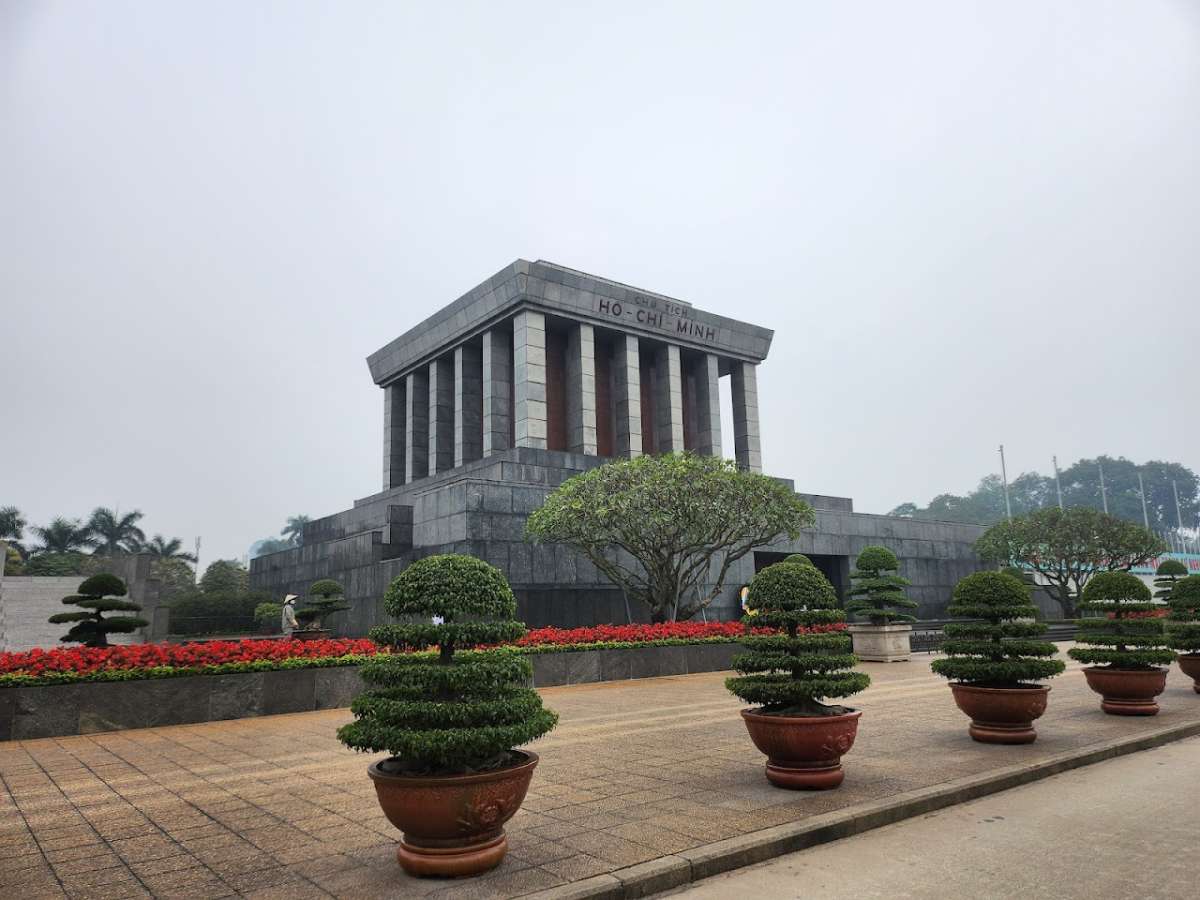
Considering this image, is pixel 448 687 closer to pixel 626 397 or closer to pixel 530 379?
pixel 530 379

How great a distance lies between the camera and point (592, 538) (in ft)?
70.6

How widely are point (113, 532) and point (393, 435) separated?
103 feet

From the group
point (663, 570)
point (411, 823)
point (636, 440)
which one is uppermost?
point (636, 440)

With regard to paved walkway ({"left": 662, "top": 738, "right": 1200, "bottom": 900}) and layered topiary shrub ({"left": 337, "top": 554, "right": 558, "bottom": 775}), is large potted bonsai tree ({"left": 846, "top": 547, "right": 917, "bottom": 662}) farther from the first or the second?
layered topiary shrub ({"left": 337, "top": 554, "right": 558, "bottom": 775})

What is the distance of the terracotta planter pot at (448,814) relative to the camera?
16.6 ft

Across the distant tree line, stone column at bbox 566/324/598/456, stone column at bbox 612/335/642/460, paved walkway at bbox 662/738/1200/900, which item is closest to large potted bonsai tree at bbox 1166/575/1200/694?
paved walkway at bbox 662/738/1200/900

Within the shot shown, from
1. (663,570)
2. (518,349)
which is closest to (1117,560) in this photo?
(663,570)

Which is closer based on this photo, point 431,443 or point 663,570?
point 663,570

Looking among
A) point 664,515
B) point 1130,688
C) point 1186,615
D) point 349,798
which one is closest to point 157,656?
point 349,798

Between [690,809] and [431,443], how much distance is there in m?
32.4

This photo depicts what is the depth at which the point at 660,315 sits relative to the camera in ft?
119

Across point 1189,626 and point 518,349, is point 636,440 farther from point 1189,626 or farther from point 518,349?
point 1189,626

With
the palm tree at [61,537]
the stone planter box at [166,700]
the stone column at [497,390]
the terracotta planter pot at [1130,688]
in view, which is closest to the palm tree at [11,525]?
the palm tree at [61,537]

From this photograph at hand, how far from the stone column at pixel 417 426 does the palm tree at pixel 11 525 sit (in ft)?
103
